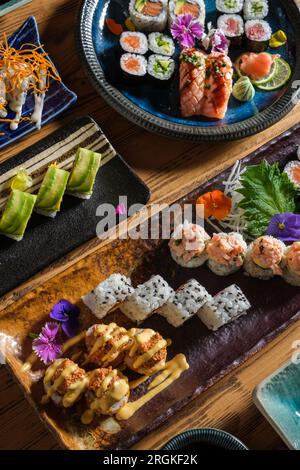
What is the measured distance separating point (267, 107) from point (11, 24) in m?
1.30

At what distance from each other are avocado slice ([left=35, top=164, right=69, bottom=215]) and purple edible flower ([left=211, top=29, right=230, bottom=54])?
1041 millimetres

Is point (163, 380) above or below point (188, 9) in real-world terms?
below

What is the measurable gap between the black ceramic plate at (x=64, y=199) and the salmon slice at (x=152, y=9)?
2.22 ft

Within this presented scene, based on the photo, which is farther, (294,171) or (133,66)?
(133,66)

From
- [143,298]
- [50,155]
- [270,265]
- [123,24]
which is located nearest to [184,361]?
[143,298]

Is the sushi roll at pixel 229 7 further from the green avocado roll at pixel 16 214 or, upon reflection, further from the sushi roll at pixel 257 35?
the green avocado roll at pixel 16 214

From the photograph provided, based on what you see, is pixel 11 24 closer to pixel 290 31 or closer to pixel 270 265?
pixel 290 31

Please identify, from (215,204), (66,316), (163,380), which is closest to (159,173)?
(215,204)

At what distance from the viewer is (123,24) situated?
3.80 m

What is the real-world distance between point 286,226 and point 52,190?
103 cm

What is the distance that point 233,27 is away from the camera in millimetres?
3846

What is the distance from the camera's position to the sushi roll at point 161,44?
374 centimetres

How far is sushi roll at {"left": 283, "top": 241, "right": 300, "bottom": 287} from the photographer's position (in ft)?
10.7

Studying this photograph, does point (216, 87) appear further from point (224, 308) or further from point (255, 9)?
point (224, 308)
